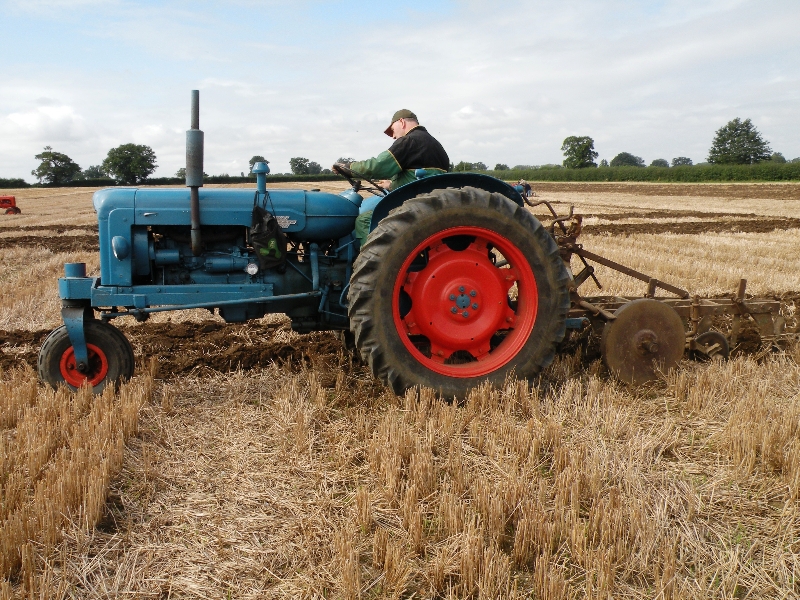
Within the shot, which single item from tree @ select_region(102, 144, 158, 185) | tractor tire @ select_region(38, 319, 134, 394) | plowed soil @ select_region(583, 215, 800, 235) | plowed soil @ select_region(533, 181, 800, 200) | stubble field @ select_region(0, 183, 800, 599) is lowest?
stubble field @ select_region(0, 183, 800, 599)

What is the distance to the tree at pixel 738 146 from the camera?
68.3m

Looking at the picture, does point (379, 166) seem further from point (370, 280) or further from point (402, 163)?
point (370, 280)

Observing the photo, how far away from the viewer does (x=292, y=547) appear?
2.43 m

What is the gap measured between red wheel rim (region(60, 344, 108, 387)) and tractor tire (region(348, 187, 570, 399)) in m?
1.70

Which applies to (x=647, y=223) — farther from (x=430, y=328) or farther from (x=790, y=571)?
(x=790, y=571)

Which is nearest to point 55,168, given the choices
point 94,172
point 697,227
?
point 94,172

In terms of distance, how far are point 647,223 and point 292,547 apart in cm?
1596

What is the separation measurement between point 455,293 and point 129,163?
71.4 meters

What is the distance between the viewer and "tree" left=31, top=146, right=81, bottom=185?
66938 mm

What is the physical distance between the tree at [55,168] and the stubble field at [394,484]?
71.4 m

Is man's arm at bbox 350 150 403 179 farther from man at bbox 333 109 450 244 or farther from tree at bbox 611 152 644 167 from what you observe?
tree at bbox 611 152 644 167

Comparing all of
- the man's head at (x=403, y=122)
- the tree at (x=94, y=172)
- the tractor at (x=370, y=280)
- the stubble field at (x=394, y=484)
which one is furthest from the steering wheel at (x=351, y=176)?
the tree at (x=94, y=172)

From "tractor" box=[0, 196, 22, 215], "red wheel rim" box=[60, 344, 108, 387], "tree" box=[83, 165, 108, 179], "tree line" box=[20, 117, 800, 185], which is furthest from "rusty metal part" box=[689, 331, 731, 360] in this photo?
"tree" box=[83, 165, 108, 179]

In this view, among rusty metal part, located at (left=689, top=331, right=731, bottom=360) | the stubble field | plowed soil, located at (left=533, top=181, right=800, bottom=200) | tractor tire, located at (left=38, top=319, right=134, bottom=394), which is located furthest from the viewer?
plowed soil, located at (left=533, top=181, right=800, bottom=200)
